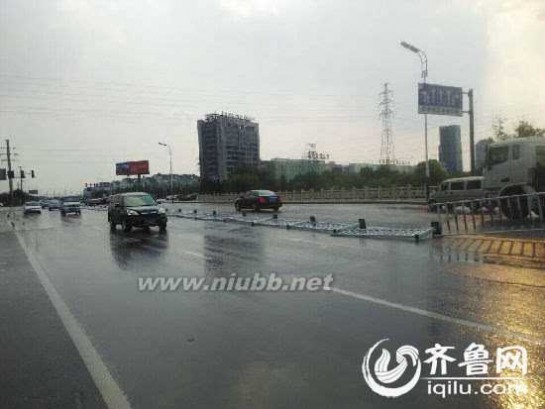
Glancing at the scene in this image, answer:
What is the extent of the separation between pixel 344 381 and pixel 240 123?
103 metres

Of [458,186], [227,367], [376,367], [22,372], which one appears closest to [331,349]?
[376,367]

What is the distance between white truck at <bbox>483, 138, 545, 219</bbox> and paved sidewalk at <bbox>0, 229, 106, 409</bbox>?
52.1 ft

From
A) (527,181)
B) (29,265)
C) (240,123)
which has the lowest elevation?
(29,265)

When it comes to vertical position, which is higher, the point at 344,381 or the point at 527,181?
the point at 527,181

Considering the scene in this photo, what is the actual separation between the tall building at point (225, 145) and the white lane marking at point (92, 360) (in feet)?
312

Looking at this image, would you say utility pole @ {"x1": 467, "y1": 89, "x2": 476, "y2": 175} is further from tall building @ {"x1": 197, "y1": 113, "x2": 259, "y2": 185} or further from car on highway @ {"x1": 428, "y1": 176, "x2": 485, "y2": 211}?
tall building @ {"x1": 197, "y1": 113, "x2": 259, "y2": 185}

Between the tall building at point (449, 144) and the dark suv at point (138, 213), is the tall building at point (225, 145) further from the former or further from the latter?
the dark suv at point (138, 213)

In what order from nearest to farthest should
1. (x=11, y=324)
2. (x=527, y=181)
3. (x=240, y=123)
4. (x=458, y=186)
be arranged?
1. (x=11, y=324)
2. (x=527, y=181)
3. (x=458, y=186)
4. (x=240, y=123)

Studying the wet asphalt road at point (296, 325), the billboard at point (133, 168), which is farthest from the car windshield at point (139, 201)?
the billboard at point (133, 168)

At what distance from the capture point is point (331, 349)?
5.20 meters

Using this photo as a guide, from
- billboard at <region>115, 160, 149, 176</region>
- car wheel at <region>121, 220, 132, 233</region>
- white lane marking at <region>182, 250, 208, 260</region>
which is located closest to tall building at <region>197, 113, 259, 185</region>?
billboard at <region>115, 160, 149, 176</region>

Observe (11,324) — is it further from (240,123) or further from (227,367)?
(240,123)

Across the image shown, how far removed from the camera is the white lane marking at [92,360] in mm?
4151

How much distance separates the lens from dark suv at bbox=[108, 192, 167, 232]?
21.9 meters
